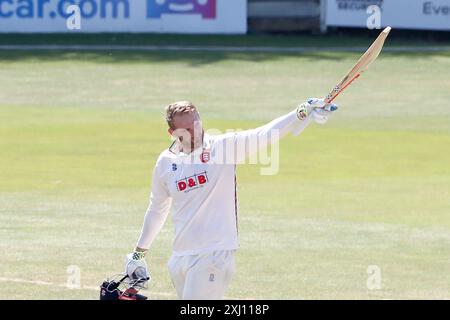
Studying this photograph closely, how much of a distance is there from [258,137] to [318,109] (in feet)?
2.08

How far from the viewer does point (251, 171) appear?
71.5 feet

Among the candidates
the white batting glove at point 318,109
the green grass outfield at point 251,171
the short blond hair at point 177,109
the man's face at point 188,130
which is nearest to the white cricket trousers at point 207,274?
the man's face at point 188,130

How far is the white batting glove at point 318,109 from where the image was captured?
903cm

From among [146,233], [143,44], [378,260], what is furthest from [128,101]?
[146,233]

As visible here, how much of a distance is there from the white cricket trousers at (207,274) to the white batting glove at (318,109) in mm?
1360

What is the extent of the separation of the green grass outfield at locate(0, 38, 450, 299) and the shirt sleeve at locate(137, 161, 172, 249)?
268 centimetres

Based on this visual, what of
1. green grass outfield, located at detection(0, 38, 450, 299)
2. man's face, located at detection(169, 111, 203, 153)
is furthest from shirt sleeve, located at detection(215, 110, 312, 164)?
green grass outfield, located at detection(0, 38, 450, 299)

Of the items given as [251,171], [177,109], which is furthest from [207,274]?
[251,171]

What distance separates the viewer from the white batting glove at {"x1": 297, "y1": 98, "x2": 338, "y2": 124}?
29.6 ft

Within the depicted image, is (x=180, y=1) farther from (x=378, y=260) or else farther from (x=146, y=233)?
(x=146, y=233)

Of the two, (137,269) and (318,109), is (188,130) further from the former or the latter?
(137,269)

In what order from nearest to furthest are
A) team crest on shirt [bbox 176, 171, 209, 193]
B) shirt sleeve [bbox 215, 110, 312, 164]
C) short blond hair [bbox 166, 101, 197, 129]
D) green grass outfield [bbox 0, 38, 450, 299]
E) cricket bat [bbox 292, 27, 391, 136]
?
cricket bat [bbox 292, 27, 391, 136]
shirt sleeve [bbox 215, 110, 312, 164]
short blond hair [bbox 166, 101, 197, 129]
team crest on shirt [bbox 176, 171, 209, 193]
green grass outfield [bbox 0, 38, 450, 299]

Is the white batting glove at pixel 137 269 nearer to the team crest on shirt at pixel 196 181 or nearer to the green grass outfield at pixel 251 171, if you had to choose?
the team crest on shirt at pixel 196 181

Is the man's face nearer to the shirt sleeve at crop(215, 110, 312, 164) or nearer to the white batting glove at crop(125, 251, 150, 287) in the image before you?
the shirt sleeve at crop(215, 110, 312, 164)
